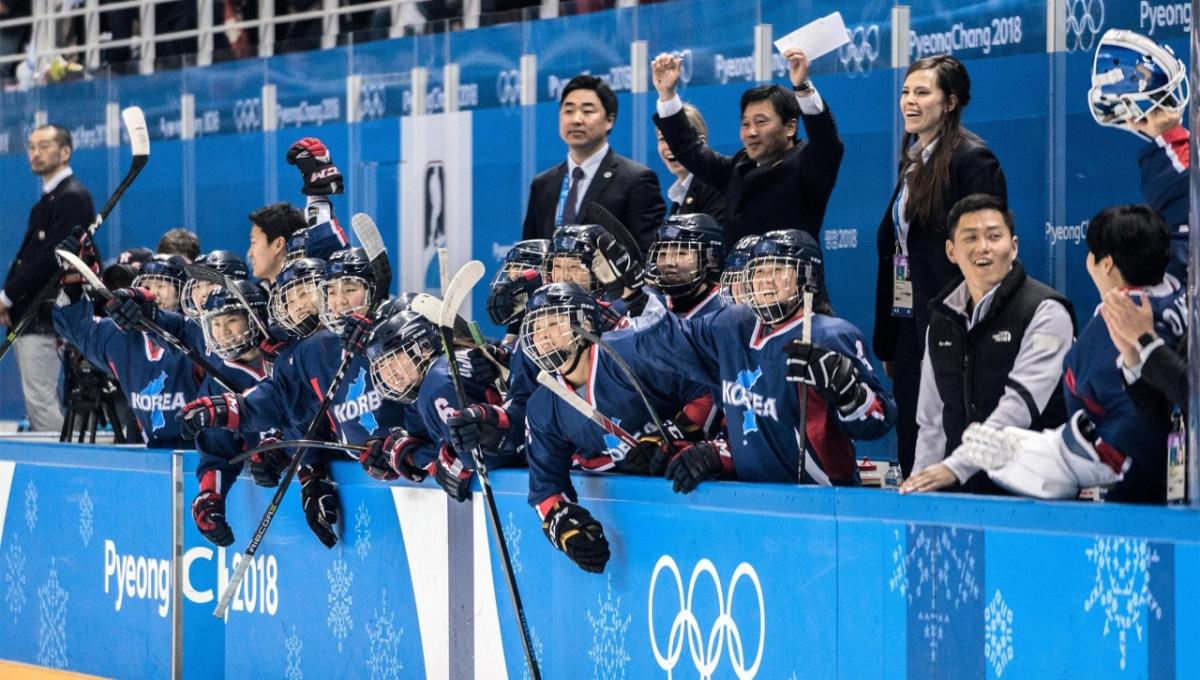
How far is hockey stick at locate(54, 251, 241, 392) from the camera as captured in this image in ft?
20.9

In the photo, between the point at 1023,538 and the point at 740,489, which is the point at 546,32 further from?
the point at 1023,538

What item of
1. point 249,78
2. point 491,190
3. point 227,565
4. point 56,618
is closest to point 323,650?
point 227,565

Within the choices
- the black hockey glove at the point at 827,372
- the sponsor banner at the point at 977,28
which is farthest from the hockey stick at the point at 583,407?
the sponsor banner at the point at 977,28

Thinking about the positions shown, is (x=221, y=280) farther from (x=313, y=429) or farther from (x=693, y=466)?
(x=693, y=466)

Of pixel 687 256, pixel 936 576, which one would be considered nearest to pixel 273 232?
pixel 687 256

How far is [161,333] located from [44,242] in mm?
1848

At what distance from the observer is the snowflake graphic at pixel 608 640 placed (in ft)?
14.7

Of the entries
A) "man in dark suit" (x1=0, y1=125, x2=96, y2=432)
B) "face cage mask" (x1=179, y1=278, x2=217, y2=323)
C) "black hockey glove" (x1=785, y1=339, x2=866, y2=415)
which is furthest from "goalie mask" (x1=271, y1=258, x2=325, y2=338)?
"man in dark suit" (x1=0, y1=125, x2=96, y2=432)

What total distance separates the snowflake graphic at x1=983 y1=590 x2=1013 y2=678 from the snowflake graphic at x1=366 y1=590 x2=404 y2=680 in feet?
7.03

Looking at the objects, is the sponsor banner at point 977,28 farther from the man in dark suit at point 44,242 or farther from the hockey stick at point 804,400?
the man in dark suit at point 44,242

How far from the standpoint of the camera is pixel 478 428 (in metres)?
4.86

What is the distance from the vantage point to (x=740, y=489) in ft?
13.6

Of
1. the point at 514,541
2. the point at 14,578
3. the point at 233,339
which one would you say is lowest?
the point at 14,578

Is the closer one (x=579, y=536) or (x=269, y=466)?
(x=579, y=536)
